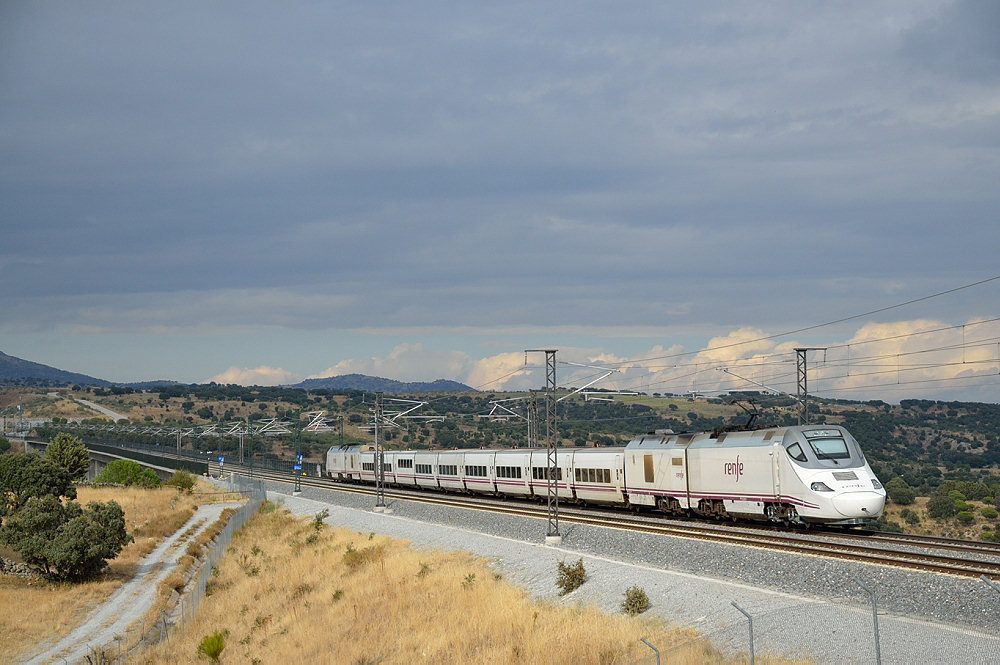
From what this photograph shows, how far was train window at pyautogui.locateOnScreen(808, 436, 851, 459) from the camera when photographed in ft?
106

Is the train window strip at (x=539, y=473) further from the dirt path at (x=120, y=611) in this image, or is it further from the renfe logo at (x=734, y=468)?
the dirt path at (x=120, y=611)

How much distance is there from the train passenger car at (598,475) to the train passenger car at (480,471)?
1131 centimetres

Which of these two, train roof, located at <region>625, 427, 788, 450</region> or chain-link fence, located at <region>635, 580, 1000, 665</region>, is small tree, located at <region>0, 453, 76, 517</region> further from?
chain-link fence, located at <region>635, 580, 1000, 665</region>

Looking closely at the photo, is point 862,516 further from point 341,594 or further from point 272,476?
point 272,476

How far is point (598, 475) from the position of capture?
48719mm

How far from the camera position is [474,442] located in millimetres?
148500

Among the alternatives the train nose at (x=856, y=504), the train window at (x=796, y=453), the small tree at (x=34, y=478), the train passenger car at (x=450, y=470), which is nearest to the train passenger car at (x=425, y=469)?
the train passenger car at (x=450, y=470)

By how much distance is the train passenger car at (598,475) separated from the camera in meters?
47.0

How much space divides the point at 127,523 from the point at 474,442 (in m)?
77.6


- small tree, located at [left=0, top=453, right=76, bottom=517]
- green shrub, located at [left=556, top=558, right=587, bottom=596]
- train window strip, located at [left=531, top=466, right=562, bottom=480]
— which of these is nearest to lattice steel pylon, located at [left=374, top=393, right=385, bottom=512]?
train window strip, located at [left=531, top=466, right=562, bottom=480]

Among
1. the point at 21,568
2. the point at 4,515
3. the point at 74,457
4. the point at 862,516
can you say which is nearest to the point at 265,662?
the point at 862,516

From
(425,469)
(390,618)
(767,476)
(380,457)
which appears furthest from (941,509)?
(390,618)

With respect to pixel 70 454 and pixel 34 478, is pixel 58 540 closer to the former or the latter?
pixel 34 478

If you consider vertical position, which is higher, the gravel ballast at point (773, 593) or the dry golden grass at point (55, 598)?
the gravel ballast at point (773, 593)
